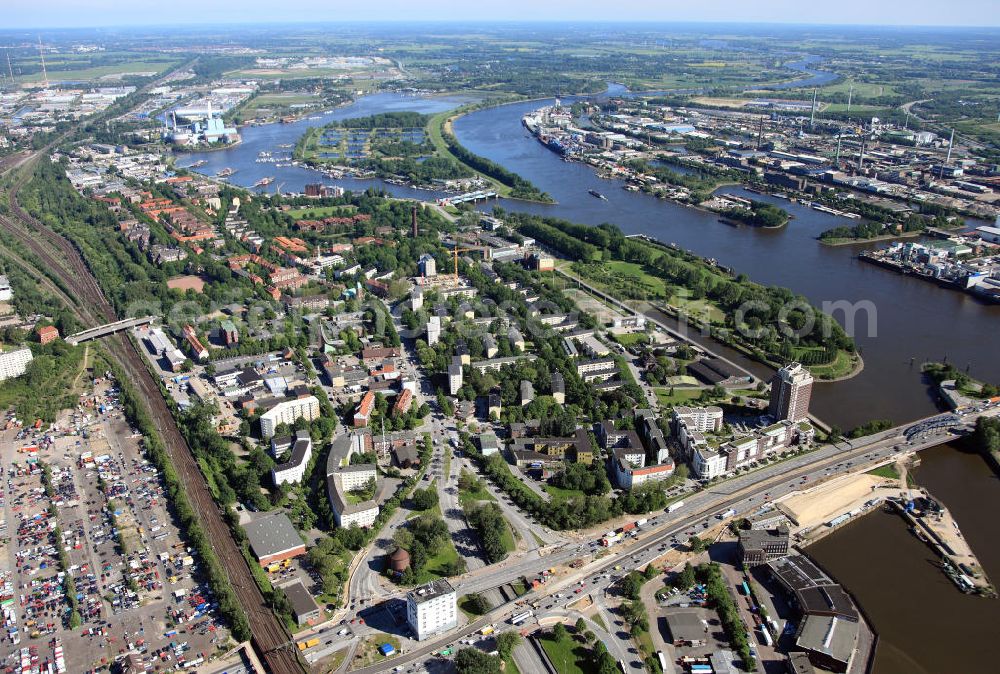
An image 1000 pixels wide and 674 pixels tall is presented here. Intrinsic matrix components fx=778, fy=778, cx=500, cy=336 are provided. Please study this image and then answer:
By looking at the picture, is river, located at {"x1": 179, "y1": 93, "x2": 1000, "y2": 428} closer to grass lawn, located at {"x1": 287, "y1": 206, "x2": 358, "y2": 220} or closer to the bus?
grass lawn, located at {"x1": 287, "y1": 206, "x2": 358, "y2": 220}

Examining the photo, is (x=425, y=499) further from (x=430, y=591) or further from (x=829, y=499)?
(x=829, y=499)

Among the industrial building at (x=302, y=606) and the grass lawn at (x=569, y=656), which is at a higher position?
the industrial building at (x=302, y=606)

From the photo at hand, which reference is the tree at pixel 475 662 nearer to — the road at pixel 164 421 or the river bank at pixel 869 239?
the road at pixel 164 421

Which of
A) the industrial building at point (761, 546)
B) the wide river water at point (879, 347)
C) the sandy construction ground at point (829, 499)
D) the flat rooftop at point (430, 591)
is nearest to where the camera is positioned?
the flat rooftop at point (430, 591)

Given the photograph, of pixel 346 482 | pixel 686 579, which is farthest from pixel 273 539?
pixel 686 579

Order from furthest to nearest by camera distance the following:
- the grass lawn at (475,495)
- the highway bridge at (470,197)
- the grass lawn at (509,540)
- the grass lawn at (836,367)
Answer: the highway bridge at (470,197) → the grass lawn at (836,367) → the grass lawn at (475,495) → the grass lawn at (509,540)

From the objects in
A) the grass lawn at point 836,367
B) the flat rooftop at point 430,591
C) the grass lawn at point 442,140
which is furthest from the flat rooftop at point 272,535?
the grass lawn at point 442,140

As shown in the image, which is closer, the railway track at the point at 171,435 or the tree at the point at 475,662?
the tree at the point at 475,662
